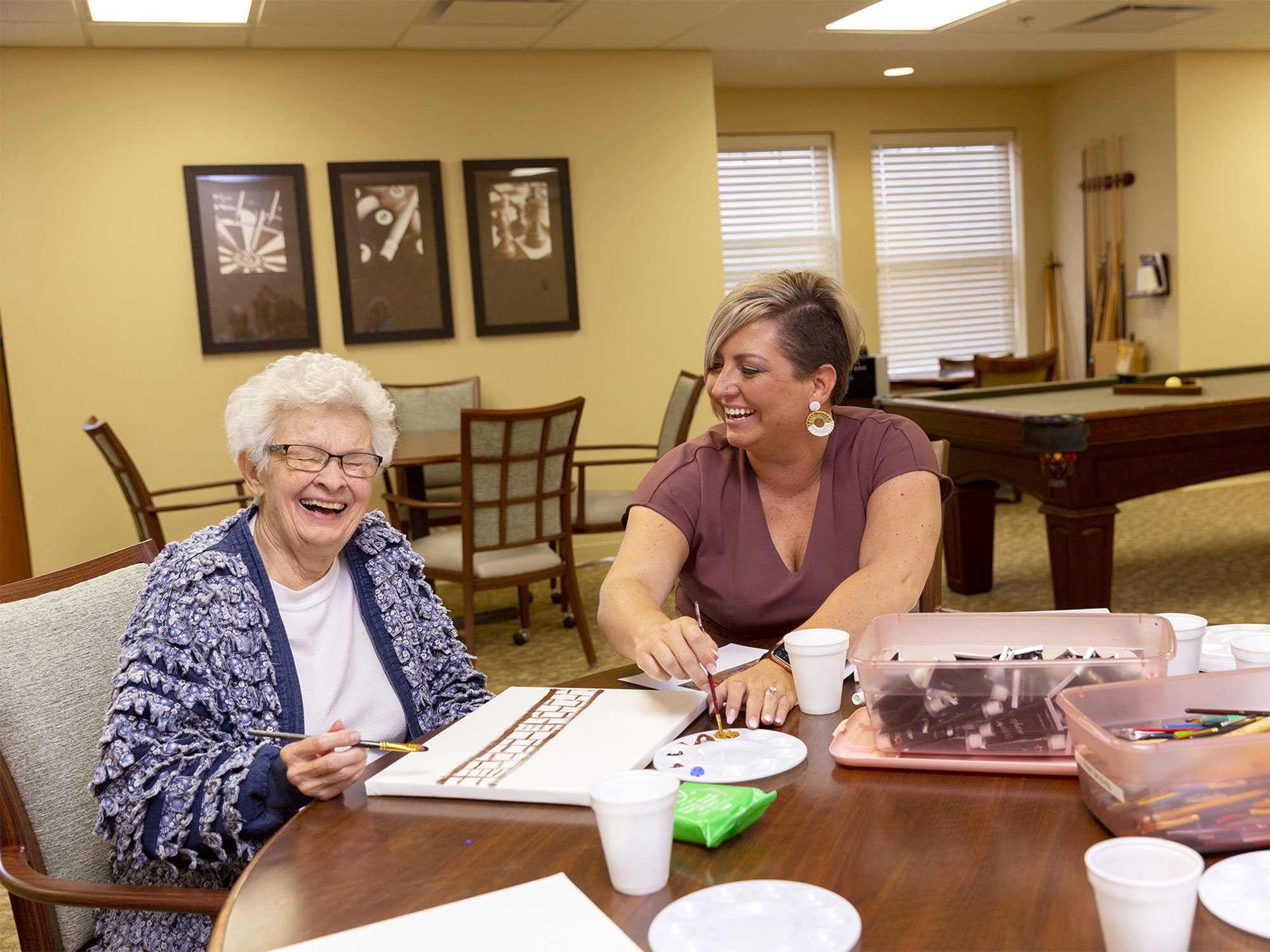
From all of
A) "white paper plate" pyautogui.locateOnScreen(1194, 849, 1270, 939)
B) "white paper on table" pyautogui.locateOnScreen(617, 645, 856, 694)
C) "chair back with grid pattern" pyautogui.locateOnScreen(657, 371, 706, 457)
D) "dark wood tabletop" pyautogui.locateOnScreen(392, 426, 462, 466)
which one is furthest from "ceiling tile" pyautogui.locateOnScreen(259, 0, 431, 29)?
"white paper plate" pyautogui.locateOnScreen(1194, 849, 1270, 939)

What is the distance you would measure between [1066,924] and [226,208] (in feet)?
17.3

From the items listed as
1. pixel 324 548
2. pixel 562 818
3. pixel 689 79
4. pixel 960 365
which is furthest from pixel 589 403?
pixel 562 818

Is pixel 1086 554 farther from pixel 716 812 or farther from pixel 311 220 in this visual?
pixel 311 220

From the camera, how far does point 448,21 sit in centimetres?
494

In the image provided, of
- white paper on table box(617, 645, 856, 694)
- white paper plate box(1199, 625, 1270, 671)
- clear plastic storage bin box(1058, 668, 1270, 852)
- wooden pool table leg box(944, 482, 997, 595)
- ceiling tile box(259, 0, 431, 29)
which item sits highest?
ceiling tile box(259, 0, 431, 29)

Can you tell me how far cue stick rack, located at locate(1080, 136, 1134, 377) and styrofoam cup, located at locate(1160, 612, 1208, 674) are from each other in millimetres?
6633

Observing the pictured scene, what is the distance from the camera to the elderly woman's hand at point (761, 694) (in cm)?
137

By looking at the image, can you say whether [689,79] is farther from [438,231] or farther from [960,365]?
[960,365]

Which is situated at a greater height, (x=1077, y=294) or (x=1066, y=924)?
(x=1077, y=294)

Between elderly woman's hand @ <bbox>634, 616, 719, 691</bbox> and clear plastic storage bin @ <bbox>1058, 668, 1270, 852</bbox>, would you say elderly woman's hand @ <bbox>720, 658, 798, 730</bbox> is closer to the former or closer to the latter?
elderly woman's hand @ <bbox>634, 616, 719, 691</bbox>

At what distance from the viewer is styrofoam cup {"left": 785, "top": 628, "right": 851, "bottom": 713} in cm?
136

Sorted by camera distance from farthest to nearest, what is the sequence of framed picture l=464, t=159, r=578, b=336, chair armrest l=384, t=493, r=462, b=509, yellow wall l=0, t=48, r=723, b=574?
framed picture l=464, t=159, r=578, b=336 < yellow wall l=0, t=48, r=723, b=574 < chair armrest l=384, t=493, r=462, b=509

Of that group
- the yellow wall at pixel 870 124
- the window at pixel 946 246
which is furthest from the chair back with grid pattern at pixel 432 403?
the window at pixel 946 246

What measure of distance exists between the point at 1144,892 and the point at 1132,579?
15.5 ft
